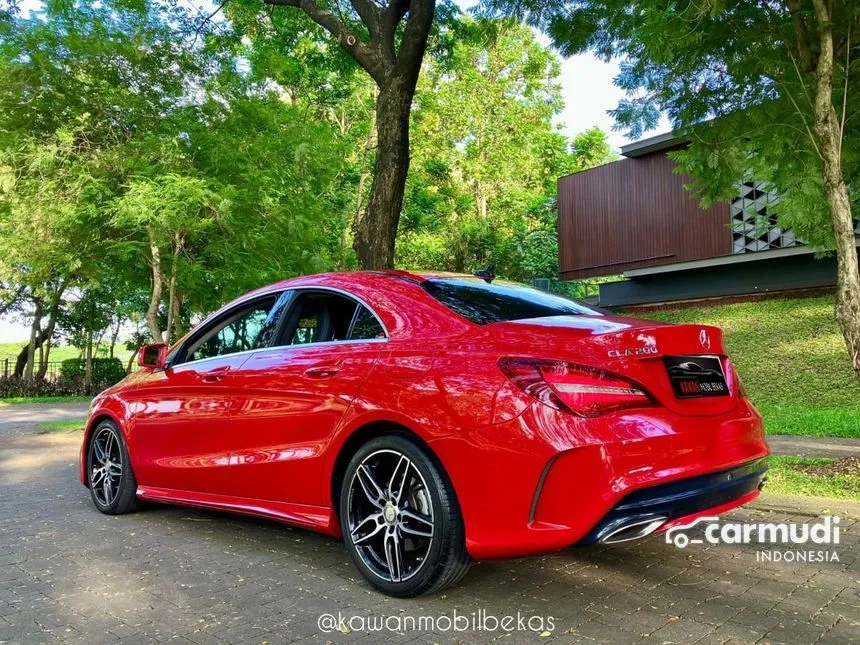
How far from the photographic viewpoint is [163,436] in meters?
5.01

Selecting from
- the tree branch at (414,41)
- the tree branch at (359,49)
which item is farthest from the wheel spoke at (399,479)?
the tree branch at (359,49)

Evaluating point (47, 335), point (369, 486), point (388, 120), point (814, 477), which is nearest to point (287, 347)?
point (369, 486)

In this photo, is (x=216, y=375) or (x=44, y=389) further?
(x=44, y=389)

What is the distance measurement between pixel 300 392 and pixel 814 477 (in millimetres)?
4543

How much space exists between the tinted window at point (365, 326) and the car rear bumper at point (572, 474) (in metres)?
0.85

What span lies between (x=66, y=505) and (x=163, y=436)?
1802 mm

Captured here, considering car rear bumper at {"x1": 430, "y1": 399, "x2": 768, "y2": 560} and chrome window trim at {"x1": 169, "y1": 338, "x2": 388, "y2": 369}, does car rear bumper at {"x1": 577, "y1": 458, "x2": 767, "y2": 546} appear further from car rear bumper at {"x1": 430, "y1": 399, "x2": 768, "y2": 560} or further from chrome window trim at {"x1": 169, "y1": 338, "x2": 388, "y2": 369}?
chrome window trim at {"x1": 169, "y1": 338, "x2": 388, "y2": 369}

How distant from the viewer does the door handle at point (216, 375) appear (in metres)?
4.63

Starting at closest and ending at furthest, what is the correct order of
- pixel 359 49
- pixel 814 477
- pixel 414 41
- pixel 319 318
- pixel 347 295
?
pixel 347 295, pixel 319 318, pixel 814 477, pixel 414 41, pixel 359 49

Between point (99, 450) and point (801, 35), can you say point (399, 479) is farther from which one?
point (801, 35)

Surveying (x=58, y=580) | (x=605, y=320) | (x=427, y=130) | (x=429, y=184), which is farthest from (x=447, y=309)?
(x=427, y=130)

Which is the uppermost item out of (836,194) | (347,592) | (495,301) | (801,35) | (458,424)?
(801,35)

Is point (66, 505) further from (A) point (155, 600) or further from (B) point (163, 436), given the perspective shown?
(A) point (155, 600)

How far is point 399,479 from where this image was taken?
11.6 ft
